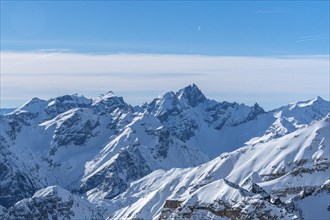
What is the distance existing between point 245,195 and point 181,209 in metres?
21.2

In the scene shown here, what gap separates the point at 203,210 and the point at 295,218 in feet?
111

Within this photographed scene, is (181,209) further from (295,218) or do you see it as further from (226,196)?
(295,218)

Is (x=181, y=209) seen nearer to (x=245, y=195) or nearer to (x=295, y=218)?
(x=245, y=195)

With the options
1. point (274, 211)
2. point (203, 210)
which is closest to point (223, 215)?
point (203, 210)

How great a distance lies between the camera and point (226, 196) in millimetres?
199750

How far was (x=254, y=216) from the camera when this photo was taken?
6796 inches

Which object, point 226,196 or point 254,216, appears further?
point 226,196

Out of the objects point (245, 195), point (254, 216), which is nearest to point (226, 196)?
point (245, 195)

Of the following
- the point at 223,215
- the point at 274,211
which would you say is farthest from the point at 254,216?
the point at 223,215

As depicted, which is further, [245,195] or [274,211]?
[245,195]

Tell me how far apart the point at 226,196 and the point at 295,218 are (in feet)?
123

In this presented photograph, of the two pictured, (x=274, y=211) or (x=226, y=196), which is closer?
(x=274, y=211)

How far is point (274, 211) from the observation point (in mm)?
172375

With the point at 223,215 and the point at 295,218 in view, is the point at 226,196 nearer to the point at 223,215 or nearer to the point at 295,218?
the point at 223,215
